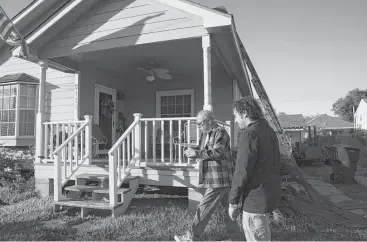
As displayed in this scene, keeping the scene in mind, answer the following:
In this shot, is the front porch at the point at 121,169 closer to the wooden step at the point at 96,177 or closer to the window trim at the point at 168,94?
the wooden step at the point at 96,177

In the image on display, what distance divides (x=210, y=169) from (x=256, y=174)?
3.75ft

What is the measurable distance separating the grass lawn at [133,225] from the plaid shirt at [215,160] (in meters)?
0.85

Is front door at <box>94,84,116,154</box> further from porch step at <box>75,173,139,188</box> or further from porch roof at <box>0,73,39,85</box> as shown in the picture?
porch step at <box>75,173,139,188</box>

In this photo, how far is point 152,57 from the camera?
669 cm

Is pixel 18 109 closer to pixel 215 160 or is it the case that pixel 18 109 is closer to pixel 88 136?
pixel 88 136

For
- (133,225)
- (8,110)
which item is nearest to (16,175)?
(8,110)

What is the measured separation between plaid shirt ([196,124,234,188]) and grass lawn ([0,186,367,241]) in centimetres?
85

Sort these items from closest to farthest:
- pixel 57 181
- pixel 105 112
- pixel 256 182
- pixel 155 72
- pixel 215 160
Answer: pixel 256 182 → pixel 215 160 → pixel 57 181 → pixel 155 72 → pixel 105 112

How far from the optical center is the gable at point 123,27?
16.6ft

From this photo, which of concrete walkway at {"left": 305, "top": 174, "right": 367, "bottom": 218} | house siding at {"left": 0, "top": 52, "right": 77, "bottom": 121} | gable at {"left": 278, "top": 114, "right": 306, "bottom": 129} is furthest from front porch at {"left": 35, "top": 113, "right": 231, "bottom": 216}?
gable at {"left": 278, "top": 114, "right": 306, "bottom": 129}

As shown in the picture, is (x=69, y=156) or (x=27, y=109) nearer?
(x=69, y=156)

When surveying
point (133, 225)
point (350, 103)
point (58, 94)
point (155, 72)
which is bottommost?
point (133, 225)

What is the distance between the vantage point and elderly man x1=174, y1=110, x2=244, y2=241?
10.00 ft

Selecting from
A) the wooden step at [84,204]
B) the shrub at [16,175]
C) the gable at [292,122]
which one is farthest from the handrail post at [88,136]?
the gable at [292,122]
